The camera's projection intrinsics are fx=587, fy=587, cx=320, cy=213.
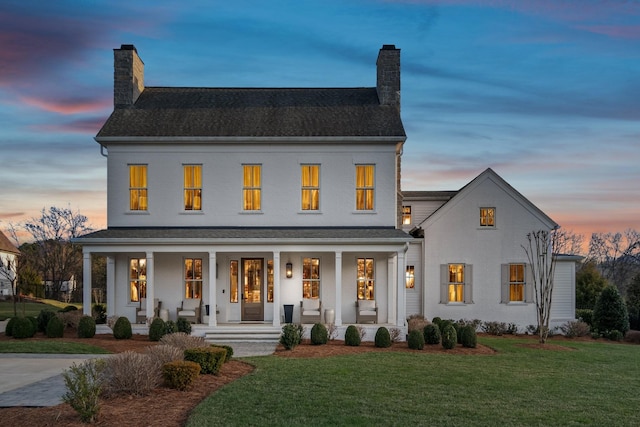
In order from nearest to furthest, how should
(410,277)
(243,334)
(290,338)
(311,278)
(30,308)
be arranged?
(290,338), (243,334), (311,278), (410,277), (30,308)

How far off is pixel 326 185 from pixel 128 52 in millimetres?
9576

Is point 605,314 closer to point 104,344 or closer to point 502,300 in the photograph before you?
point 502,300

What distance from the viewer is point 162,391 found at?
11.0 meters

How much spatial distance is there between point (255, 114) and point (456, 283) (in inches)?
429

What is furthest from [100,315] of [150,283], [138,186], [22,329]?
[138,186]

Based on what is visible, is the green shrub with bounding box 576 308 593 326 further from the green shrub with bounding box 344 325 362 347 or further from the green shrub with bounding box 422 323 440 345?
the green shrub with bounding box 344 325 362 347

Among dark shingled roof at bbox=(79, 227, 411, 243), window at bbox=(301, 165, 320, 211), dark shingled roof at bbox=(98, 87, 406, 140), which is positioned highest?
dark shingled roof at bbox=(98, 87, 406, 140)

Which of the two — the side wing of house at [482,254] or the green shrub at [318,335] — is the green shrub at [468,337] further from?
the side wing of house at [482,254]

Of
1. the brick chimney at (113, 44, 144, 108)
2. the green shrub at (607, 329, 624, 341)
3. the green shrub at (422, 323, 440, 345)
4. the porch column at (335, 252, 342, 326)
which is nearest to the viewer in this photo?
the green shrub at (422, 323, 440, 345)

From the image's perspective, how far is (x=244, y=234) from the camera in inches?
814

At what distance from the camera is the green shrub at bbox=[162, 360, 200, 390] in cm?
1102

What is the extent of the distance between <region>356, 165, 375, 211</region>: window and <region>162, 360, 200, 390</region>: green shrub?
11.8 meters

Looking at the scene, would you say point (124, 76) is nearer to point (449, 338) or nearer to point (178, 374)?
point (178, 374)

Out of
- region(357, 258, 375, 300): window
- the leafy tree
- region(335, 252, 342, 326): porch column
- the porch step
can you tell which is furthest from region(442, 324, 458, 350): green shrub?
the leafy tree
